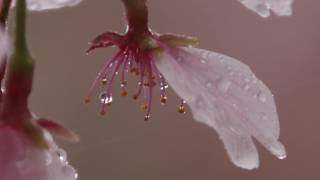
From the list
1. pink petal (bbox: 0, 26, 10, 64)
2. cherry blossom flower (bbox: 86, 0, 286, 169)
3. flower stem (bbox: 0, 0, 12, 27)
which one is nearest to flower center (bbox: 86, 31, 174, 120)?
cherry blossom flower (bbox: 86, 0, 286, 169)

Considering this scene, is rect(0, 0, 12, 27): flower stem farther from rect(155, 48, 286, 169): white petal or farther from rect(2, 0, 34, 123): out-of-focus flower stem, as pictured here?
rect(155, 48, 286, 169): white petal

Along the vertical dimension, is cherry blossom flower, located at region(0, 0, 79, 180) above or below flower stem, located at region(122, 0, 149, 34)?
below

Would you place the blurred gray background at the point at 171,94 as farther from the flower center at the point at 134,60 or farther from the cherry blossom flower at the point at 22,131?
the cherry blossom flower at the point at 22,131

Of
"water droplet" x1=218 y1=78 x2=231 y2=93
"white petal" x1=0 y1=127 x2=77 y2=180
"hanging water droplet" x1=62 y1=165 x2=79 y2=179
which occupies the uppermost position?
"water droplet" x1=218 y1=78 x2=231 y2=93

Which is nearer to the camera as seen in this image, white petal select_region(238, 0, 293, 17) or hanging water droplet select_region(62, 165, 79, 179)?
hanging water droplet select_region(62, 165, 79, 179)

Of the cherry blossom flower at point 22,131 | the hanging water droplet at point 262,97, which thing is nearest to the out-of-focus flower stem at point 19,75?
the cherry blossom flower at point 22,131

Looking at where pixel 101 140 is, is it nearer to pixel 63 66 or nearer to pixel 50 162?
pixel 63 66

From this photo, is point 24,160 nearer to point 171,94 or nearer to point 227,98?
point 227,98

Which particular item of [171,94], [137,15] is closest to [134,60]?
[137,15]
